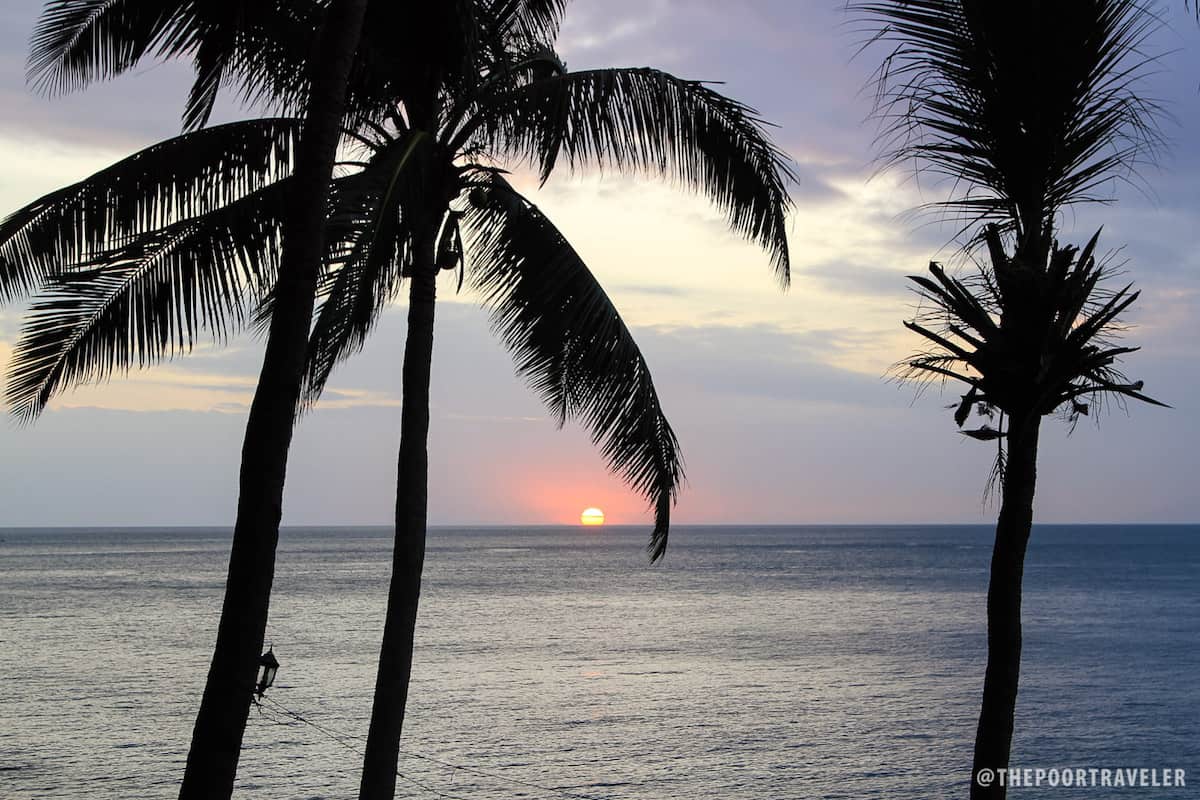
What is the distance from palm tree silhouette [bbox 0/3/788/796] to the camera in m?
7.56

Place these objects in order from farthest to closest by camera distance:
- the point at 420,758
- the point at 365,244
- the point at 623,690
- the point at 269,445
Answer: the point at 623,690, the point at 420,758, the point at 365,244, the point at 269,445

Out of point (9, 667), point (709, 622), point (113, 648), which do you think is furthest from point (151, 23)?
point (709, 622)

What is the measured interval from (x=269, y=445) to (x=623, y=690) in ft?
129

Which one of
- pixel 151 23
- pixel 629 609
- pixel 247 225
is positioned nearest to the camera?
pixel 247 225

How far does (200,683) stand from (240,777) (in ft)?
54.9

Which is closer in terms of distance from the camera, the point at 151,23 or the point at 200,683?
the point at 151,23

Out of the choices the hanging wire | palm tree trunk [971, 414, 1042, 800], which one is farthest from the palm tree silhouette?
the hanging wire

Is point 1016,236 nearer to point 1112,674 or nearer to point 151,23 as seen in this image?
point 151,23

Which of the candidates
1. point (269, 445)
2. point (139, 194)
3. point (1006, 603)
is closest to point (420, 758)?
point (139, 194)

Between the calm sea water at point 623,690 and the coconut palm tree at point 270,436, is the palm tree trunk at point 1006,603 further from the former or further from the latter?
the calm sea water at point 623,690

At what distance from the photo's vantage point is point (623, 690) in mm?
43094

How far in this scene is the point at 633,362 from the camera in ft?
28.9

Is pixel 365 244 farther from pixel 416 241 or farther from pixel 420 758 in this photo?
pixel 420 758

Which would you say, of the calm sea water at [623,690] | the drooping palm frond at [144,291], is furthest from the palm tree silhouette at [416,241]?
the calm sea water at [623,690]
